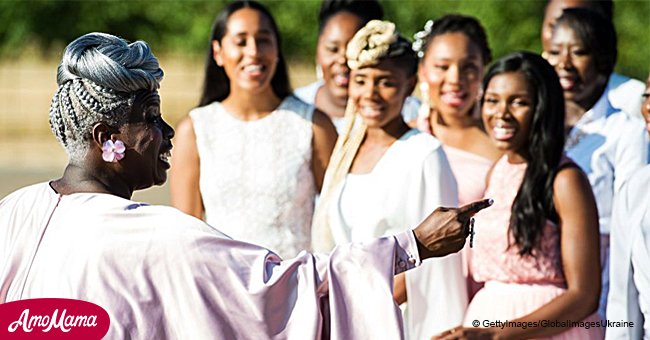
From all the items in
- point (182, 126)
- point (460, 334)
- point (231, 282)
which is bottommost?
point (460, 334)

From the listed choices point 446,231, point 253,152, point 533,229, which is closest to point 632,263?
point 533,229

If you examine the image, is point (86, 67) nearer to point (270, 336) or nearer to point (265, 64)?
point (270, 336)

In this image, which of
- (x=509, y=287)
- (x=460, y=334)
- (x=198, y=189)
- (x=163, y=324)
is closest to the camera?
(x=163, y=324)

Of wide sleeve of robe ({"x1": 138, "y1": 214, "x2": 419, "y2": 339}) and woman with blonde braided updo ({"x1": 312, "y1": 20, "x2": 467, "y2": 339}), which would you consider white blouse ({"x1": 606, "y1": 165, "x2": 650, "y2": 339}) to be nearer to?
woman with blonde braided updo ({"x1": 312, "y1": 20, "x2": 467, "y2": 339})

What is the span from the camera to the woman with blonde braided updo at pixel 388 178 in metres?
5.31

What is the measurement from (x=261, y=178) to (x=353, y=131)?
0.58 m

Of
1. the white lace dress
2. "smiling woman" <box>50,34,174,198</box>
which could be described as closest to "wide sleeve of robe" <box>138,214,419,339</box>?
"smiling woman" <box>50,34,174,198</box>

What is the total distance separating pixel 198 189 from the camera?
615 centimetres

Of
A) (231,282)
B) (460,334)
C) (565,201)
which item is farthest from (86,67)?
(565,201)

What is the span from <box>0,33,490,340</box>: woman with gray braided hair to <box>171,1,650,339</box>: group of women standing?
4.16 ft

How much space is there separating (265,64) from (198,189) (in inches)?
27.1

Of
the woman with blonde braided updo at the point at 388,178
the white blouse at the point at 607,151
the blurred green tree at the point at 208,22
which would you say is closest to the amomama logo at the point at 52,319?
the woman with blonde braided updo at the point at 388,178

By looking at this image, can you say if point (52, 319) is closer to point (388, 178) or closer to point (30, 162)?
point (388, 178)

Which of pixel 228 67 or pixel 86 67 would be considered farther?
pixel 228 67
